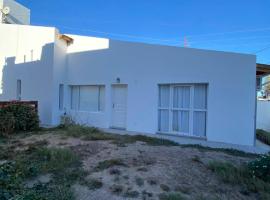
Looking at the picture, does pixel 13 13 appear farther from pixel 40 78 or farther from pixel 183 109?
pixel 183 109

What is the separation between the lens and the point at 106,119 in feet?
44.1

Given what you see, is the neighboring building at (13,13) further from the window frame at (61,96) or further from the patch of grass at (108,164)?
the patch of grass at (108,164)

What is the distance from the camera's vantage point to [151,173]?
244 inches

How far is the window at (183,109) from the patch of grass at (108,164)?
16.3ft

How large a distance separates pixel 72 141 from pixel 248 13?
14.2 metres

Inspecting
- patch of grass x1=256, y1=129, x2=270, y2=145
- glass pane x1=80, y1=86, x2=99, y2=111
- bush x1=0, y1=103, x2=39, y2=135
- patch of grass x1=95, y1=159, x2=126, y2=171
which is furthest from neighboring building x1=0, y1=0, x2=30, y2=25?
patch of grass x1=256, y1=129, x2=270, y2=145

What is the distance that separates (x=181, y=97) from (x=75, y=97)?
259 inches

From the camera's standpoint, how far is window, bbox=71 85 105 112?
14.0 metres

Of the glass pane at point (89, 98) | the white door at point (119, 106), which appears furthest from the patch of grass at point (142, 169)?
the glass pane at point (89, 98)

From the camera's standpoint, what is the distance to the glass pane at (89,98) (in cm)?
1415

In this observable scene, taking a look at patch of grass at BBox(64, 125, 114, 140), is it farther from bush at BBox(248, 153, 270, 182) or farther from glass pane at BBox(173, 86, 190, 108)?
bush at BBox(248, 153, 270, 182)

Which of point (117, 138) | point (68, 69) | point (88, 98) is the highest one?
point (68, 69)

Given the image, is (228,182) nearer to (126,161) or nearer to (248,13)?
(126,161)

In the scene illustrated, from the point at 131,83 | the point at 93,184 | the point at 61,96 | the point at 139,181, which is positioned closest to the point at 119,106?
the point at 131,83
